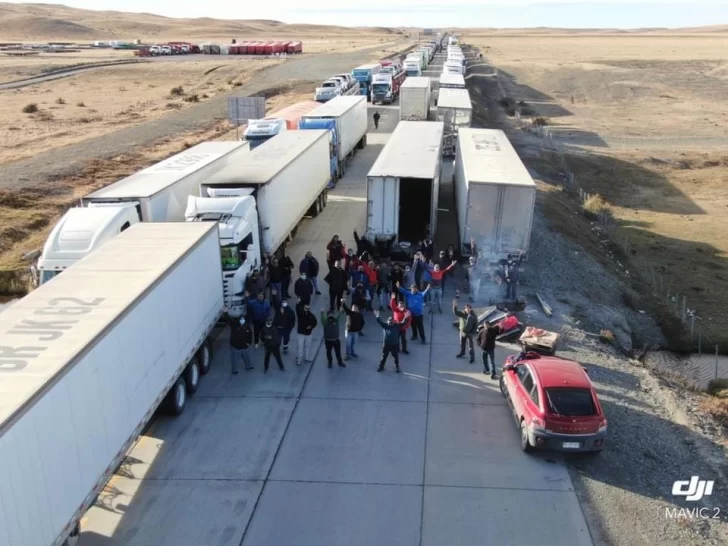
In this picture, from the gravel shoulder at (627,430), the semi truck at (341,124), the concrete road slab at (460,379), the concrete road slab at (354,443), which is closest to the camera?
the gravel shoulder at (627,430)

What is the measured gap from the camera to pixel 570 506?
9805 mm

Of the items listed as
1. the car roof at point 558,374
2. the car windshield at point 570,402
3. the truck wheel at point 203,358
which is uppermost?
the car roof at point 558,374

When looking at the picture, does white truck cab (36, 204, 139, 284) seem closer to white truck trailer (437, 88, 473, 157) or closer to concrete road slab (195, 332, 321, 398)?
concrete road slab (195, 332, 321, 398)

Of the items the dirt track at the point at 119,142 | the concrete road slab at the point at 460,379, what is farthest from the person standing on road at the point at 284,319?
the dirt track at the point at 119,142

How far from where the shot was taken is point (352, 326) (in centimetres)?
1391

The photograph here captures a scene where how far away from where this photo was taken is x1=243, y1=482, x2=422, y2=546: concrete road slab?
30.2 ft

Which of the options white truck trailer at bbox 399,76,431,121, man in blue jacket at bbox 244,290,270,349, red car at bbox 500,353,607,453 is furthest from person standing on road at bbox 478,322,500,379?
white truck trailer at bbox 399,76,431,121

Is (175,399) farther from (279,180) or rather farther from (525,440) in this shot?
(279,180)

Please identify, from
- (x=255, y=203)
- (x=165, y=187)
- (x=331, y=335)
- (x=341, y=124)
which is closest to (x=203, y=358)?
(x=331, y=335)

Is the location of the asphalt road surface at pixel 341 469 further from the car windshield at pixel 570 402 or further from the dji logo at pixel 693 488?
the dji logo at pixel 693 488

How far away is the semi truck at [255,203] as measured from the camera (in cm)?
1494

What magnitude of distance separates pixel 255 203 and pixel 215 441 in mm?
7194

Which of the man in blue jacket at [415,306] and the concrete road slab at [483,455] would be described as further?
the man in blue jacket at [415,306]

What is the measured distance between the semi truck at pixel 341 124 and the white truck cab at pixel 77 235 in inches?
561
